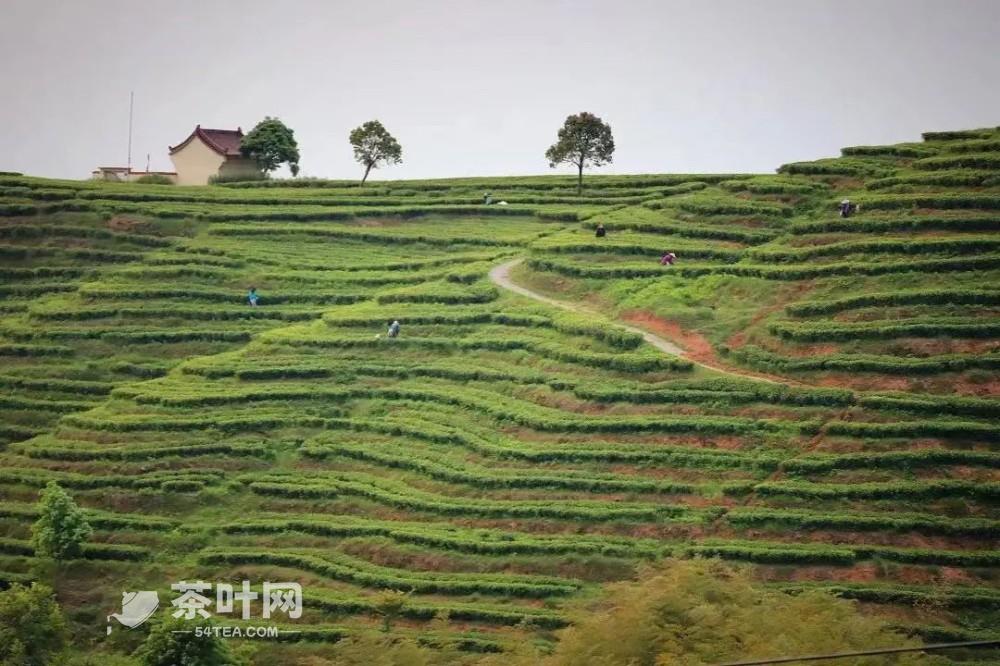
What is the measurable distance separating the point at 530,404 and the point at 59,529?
16452 millimetres

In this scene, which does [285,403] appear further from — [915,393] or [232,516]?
[915,393]

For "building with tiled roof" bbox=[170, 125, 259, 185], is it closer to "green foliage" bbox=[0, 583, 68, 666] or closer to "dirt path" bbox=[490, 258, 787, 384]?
"dirt path" bbox=[490, 258, 787, 384]

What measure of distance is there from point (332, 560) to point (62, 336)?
23479 mm

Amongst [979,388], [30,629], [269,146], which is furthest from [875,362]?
[269,146]

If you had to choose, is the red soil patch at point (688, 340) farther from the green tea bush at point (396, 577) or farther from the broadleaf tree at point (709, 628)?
the broadleaf tree at point (709, 628)

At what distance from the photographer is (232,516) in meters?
48.9

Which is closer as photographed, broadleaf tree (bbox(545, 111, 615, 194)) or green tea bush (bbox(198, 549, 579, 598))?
green tea bush (bbox(198, 549, 579, 598))

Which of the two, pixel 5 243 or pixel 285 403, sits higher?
pixel 5 243

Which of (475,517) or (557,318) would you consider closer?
(475,517)

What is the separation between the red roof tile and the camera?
Answer: 91062 mm

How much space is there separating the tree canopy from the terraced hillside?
63.9 feet

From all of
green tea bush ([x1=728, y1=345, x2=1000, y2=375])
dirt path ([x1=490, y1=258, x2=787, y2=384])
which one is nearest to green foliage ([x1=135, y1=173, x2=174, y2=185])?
dirt path ([x1=490, y1=258, x2=787, y2=384])

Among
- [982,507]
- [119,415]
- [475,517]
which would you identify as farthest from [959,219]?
[119,415]

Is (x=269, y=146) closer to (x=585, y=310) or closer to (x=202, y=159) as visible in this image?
(x=202, y=159)
